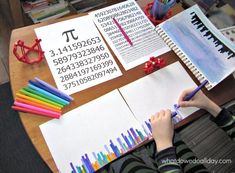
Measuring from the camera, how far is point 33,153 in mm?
1245

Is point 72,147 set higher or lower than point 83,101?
lower

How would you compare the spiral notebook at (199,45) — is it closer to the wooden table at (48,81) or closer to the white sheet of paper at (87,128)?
the wooden table at (48,81)

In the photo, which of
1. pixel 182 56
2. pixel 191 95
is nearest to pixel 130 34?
pixel 182 56

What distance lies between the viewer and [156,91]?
813mm

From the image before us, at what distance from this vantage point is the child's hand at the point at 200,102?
2.64 ft

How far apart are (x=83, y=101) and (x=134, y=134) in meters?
0.17

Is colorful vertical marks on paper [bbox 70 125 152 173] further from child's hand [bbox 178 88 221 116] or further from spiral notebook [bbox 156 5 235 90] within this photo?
spiral notebook [bbox 156 5 235 90]

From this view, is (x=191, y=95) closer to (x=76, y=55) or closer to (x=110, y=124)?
(x=110, y=124)

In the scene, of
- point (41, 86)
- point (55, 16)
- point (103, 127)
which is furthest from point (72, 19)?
point (55, 16)

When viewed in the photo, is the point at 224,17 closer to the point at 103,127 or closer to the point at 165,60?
the point at 165,60

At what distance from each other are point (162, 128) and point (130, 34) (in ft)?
1.12

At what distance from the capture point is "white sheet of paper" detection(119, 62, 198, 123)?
30.9 inches

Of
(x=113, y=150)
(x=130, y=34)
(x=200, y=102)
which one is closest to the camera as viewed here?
(x=113, y=150)

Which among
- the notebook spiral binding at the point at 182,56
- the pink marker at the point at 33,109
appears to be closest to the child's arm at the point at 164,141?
the notebook spiral binding at the point at 182,56
